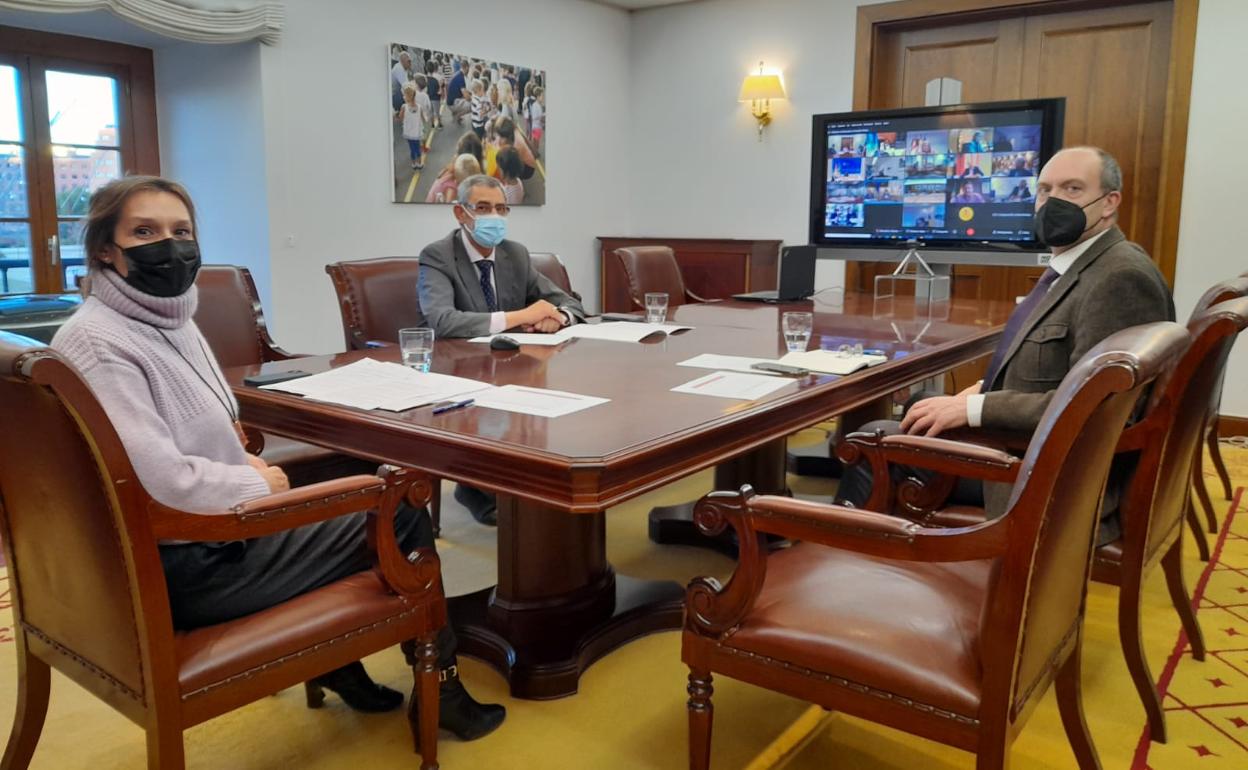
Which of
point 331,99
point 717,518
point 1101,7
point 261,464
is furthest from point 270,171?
point 1101,7

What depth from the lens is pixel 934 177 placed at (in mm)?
3896

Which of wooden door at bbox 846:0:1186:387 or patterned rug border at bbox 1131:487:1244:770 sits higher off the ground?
wooden door at bbox 846:0:1186:387

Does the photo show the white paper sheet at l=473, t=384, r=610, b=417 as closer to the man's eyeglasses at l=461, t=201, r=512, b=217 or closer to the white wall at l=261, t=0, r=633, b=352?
the man's eyeglasses at l=461, t=201, r=512, b=217

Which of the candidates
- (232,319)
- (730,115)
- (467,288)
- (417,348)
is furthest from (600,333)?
(730,115)

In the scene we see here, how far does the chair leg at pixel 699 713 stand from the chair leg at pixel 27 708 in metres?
1.03

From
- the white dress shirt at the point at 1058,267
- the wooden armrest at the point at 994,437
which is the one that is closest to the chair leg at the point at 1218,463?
the white dress shirt at the point at 1058,267

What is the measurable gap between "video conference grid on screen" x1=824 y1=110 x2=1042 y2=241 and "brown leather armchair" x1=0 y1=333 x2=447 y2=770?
299cm

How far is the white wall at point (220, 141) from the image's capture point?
14.6ft

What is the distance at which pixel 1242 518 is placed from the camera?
3.27 meters

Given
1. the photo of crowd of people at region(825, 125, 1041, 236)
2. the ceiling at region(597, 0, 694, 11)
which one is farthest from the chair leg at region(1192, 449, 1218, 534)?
the ceiling at region(597, 0, 694, 11)

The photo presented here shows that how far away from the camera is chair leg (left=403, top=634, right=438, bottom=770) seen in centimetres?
159

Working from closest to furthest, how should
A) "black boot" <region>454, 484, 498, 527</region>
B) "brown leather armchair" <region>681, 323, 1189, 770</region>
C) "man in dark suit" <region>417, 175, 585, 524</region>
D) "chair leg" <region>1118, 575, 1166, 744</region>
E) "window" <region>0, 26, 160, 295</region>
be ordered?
1. "brown leather armchair" <region>681, 323, 1189, 770</region>
2. "chair leg" <region>1118, 575, 1166, 744</region>
3. "man in dark suit" <region>417, 175, 585, 524</region>
4. "black boot" <region>454, 484, 498, 527</region>
5. "window" <region>0, 26, 160, 295</region>

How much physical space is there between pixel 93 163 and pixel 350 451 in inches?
147

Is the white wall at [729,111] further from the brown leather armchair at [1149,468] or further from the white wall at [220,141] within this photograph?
the brown leather armchair at [1149,468]
